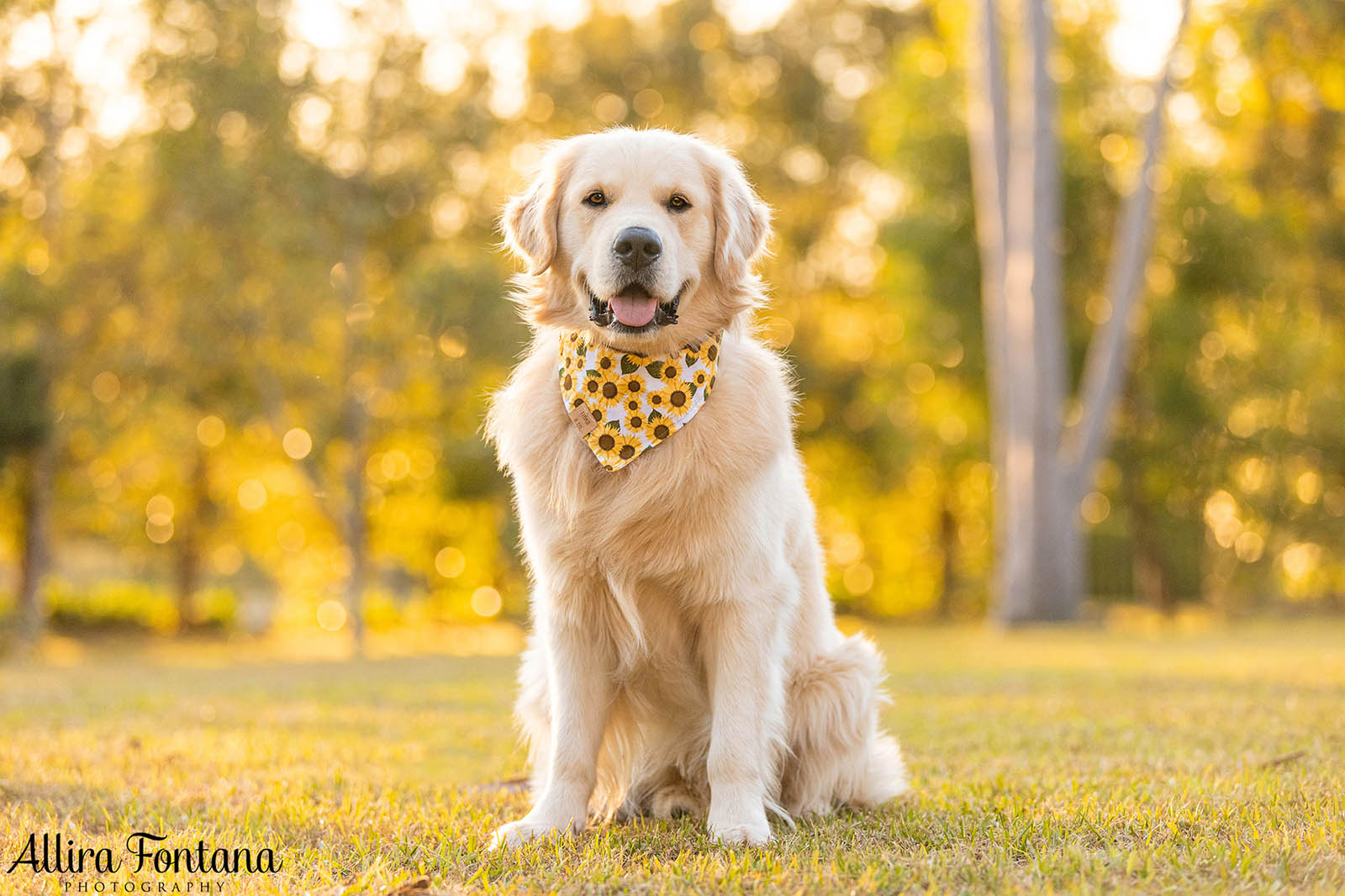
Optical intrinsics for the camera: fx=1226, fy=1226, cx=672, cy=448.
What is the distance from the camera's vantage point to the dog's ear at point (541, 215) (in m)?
3.80

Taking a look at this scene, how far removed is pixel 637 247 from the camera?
3.48 meters

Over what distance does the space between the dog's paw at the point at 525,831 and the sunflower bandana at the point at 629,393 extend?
40.1 inches

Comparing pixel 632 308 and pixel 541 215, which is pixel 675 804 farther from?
pixel 541 215

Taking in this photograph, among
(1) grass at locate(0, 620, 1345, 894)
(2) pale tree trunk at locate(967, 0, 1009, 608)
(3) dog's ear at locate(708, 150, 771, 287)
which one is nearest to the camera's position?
(1) grass at locate(0, 620, 1345, 894)

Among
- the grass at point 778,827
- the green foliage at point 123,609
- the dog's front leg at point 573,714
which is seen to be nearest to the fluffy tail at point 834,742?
the grass at point 778,827

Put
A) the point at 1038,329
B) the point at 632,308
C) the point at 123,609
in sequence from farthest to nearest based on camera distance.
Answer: the point at 123,609 < the point at 1038,329 < the point at 632,308

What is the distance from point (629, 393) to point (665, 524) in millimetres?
399

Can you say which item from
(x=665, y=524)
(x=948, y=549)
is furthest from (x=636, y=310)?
(x=948, y=549)

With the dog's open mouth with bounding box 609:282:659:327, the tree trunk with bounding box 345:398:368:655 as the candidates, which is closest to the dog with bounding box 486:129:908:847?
the dog's open mouth with bounding box 609:282:659:327

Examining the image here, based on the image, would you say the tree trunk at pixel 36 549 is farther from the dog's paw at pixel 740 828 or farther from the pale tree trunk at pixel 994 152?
the dog's paw at pixel 740 828

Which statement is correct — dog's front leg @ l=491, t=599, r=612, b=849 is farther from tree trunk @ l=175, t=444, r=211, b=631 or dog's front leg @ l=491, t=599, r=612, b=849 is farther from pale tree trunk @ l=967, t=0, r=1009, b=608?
tree trunk @ l=175, t=444, r=211, b=631

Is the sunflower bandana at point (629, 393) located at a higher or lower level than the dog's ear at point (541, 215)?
lower

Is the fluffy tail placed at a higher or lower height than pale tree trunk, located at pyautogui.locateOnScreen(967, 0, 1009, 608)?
lower

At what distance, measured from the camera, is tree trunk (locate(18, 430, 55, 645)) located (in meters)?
15.8
